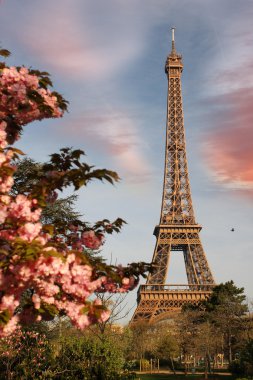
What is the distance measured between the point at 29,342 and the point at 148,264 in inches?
511

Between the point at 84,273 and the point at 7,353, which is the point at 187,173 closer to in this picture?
the point at 7,353

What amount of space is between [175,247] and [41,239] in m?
61.1

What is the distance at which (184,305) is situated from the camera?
5803 centimetres

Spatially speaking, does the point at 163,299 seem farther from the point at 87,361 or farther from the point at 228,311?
the point at 87,361

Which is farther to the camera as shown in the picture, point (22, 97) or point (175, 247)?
point (175, 247)

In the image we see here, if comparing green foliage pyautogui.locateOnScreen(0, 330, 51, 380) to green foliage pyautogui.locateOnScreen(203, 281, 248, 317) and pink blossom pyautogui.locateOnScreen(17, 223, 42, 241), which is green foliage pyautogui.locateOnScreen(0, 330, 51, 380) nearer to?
pink blossom pyautogui.locateOnScreen(17, 223, 42, 241)

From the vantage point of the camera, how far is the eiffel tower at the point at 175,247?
59.0 m

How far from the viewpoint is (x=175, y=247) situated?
64688mm

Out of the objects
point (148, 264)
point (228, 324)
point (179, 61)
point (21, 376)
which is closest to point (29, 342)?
point (21, 376)

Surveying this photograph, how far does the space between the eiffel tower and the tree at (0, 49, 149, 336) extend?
169 feet

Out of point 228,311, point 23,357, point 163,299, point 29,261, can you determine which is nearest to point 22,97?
point 29,261

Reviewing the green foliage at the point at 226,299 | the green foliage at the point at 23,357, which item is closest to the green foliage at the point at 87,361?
the green foliage at the point at 23,357

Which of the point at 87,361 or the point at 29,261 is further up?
the point at 29,261

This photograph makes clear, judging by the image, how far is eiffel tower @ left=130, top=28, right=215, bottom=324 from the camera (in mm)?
59031
